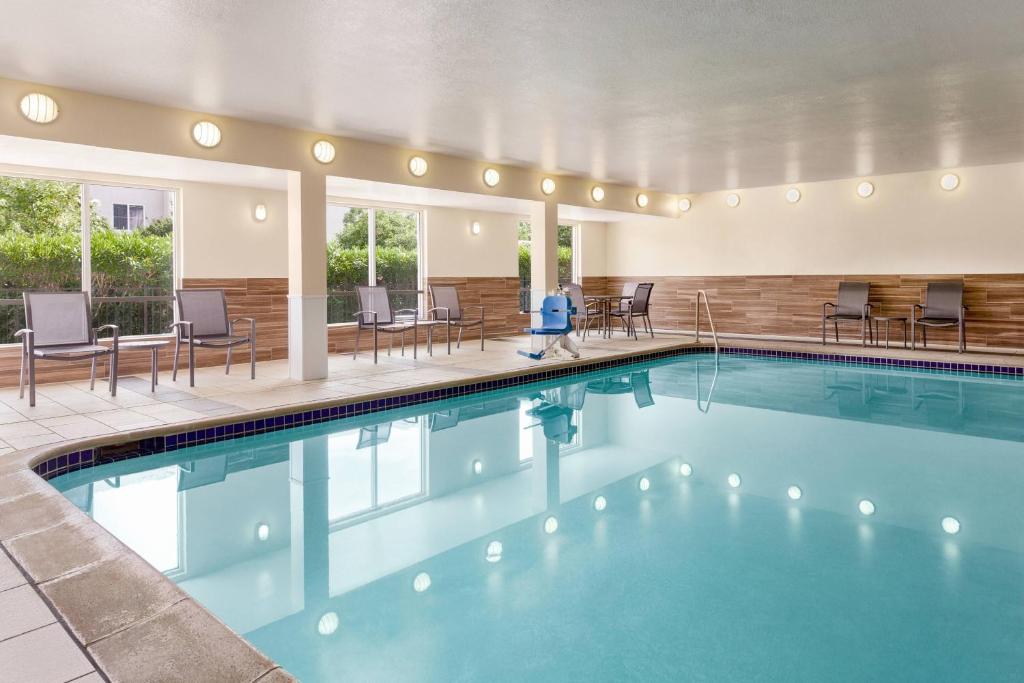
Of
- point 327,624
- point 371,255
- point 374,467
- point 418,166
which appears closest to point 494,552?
point 327,624

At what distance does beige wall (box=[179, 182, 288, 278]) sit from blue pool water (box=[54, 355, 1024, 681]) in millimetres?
3332

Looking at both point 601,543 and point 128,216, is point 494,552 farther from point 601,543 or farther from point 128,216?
point 128,216

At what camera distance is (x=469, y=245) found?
1048 cm

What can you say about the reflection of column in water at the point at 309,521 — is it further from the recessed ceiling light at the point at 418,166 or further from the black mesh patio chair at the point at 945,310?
the black mesh patio chair at the point at 945,310

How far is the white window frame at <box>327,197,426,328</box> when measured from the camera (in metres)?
9.07

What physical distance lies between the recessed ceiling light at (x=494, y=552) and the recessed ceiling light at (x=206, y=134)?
4.44 m

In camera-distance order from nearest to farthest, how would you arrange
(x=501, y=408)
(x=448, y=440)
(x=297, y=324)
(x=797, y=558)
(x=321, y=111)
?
(x=797, y=558), (x=448, y=440), (x=321, y=111), (x=501, y=408), (x=297, y=324)

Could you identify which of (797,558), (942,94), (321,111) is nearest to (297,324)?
(321,111)

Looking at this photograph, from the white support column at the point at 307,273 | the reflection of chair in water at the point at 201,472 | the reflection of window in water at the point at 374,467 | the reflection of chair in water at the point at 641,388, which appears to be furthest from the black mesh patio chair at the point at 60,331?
the reflection of chair in water at the point at 641,388

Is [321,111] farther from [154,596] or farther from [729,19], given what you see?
[154,596]

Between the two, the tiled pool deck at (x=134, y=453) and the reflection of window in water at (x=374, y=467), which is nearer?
the tiled pool deck at (x=134, y=453)

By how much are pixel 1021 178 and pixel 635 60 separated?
22.1 feet

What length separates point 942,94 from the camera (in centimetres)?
525

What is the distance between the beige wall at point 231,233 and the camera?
24.3 ft
